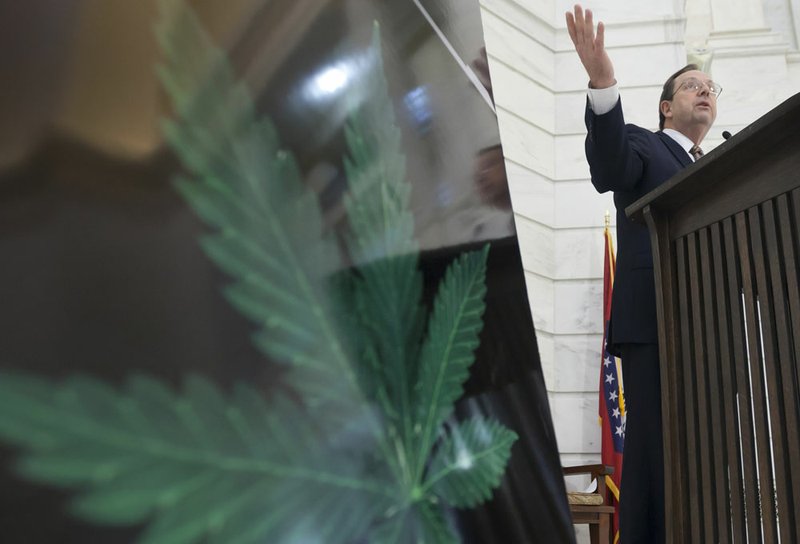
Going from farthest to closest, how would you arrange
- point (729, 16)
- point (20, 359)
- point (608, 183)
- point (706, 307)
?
point (729, 16) < point (608, 183) < point (706, 307) < point (20, 359)

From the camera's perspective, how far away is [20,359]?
23 cm

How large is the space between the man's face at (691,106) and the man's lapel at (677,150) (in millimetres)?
181

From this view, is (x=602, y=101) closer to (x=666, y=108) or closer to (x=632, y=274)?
(x=632, y=274)

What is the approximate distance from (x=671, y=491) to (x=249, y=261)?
103 cm


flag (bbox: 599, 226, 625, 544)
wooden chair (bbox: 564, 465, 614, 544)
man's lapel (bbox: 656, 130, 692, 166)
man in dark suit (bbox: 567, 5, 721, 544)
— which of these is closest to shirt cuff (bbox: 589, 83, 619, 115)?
man in dark suit (bbox: 567, 5, 721, 544)

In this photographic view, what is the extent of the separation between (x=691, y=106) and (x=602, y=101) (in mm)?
468

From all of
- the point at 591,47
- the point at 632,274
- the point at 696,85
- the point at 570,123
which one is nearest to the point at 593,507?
the point at 632,274

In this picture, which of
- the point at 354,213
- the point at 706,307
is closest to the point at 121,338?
the point at 354,213

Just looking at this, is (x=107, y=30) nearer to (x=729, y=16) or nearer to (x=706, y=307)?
(x=706, y=307)

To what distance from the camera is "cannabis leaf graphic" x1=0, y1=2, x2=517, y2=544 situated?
24 centimetres

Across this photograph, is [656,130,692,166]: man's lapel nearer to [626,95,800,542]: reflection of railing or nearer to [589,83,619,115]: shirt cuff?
[589,83,619,115]: shirt cuff

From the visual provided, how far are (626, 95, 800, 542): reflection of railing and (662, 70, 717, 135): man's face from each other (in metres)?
0.73

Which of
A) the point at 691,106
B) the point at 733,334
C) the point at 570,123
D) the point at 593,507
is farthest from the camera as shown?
the point at 570,123

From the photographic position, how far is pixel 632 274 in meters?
1.52
